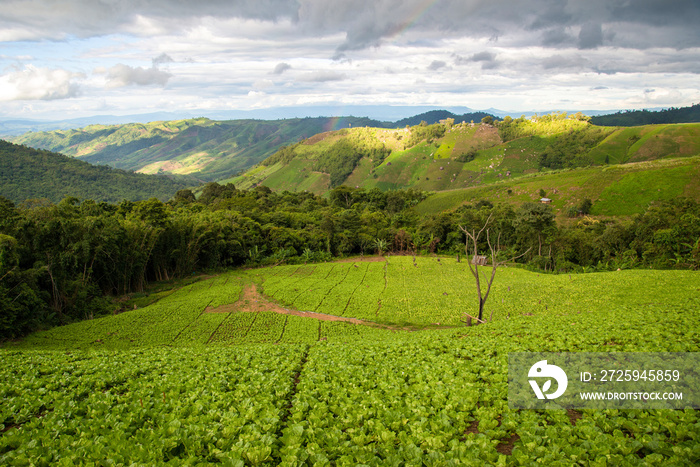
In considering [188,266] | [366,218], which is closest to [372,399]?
[188,266]

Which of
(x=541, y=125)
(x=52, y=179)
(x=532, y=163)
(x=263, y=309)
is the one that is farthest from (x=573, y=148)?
(x=52, y=179)

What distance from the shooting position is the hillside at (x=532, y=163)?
3442 inches

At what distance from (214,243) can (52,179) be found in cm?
15705

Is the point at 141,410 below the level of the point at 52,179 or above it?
below

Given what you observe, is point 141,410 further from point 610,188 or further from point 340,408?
point 610,188

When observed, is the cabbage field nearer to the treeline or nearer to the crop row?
the crop row

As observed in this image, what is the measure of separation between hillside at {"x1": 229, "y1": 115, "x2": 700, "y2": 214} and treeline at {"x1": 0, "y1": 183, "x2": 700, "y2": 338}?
34.5 metres

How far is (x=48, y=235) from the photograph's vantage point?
27391 mm

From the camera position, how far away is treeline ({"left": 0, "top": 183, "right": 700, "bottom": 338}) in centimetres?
2602

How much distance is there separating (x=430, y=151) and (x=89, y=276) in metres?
173

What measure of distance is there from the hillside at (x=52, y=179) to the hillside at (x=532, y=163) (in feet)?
240

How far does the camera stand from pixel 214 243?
1879 inches

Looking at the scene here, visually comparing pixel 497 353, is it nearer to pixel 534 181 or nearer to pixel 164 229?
pixel 164 229
